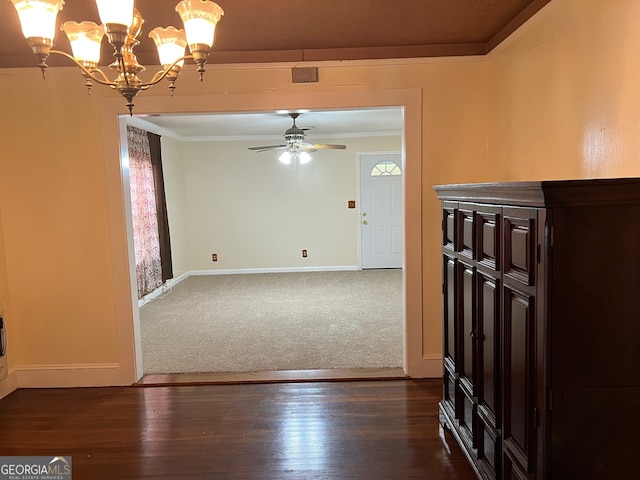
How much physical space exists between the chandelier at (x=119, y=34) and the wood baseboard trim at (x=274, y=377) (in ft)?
7.35

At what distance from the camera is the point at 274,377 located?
3.44 metres

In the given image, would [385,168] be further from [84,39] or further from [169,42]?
[84,39]

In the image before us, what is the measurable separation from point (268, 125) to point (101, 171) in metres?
3.51

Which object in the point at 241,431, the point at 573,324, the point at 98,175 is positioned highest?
the point at 98,175

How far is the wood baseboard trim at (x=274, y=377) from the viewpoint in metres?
3.39

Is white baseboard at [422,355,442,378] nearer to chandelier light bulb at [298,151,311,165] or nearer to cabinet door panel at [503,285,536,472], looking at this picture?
cabinet door panel at [503,285,536,472]

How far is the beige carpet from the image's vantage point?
3.82 metres

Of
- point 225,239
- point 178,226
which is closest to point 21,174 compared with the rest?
point 178,226

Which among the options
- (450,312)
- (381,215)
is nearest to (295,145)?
(381,215)

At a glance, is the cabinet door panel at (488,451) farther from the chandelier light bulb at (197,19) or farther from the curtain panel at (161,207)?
the curtain panel at (161,207)

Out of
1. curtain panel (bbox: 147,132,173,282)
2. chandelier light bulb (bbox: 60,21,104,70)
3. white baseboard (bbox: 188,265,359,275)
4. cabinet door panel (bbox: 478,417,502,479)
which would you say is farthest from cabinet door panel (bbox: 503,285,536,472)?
white baseboard (bbox: 188,265,359,275)

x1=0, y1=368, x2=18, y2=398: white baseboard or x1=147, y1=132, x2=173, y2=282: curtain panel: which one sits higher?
x1=147, y1=132, x2=173, y2=282: curtain panel

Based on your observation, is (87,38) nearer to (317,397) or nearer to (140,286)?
(317,397)

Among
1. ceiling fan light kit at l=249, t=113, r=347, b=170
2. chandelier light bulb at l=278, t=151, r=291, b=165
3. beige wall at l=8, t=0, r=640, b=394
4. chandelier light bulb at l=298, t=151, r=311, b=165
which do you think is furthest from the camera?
chandelier light bulb at l=298, t=151, r=311, b=165
